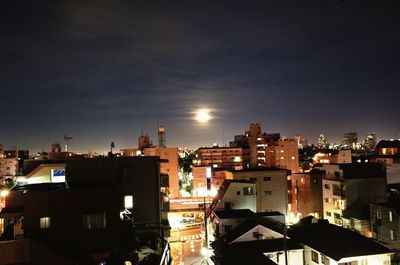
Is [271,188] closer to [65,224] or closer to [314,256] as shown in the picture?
[314,256]

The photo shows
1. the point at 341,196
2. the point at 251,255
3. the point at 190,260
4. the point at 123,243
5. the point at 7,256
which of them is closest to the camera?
the point at 7,256

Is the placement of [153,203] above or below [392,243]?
above

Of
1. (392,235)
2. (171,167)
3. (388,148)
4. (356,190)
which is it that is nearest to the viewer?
(392,235)

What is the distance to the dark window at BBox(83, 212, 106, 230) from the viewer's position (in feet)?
47.7

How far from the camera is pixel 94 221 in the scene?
14.7 meters

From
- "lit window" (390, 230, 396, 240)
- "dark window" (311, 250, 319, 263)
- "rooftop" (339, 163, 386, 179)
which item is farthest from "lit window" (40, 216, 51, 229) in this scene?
"rooftop" (339, 163, 386, 179)

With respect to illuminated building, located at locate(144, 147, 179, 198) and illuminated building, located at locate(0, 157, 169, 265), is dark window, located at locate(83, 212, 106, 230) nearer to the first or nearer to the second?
illuminated building, located at locate(0, 157, 169, 265)

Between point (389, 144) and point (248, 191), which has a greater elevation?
point (389, 144)

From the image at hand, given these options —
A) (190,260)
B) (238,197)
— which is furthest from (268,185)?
(190,260)

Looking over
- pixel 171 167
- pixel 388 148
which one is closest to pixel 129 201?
pixel 171 167

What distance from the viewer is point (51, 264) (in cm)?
1241

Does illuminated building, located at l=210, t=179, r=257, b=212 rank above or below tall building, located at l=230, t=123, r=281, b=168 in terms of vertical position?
below

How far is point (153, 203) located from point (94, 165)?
14.7 feet

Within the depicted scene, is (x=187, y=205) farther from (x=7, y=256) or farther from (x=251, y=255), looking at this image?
(x=7, y=256)
